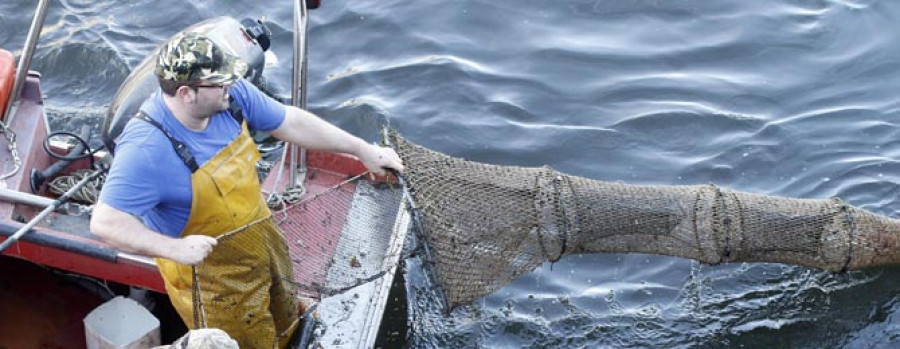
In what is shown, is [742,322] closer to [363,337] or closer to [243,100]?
[363,337]

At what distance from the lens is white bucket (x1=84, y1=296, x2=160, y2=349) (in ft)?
18.4

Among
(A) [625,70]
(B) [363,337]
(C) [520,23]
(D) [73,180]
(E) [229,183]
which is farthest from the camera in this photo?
(C) [520,23]

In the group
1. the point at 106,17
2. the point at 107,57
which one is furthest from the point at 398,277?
the point at 106,17

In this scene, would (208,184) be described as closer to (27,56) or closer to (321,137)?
(321,137)

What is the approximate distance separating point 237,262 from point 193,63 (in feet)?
3.57

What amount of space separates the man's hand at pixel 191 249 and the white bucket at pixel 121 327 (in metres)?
1.37

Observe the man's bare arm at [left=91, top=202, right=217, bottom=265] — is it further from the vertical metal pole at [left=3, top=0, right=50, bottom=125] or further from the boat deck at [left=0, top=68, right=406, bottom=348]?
the vertical metal pole at [left=3, top=0, right=50, bottom=125]

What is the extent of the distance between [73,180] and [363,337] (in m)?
2.32

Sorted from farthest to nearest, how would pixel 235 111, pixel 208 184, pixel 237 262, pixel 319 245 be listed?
1. pixel 319 245
2. pixel 237 262
3. pixel 235 111
4. pixel 208 184

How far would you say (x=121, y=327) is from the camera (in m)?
5.68

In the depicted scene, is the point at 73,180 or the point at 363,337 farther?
the point at 73,180

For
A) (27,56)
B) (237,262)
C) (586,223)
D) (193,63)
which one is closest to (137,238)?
(237,262)

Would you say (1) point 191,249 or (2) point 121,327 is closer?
(1) point 191,249

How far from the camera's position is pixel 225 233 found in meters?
4.86
